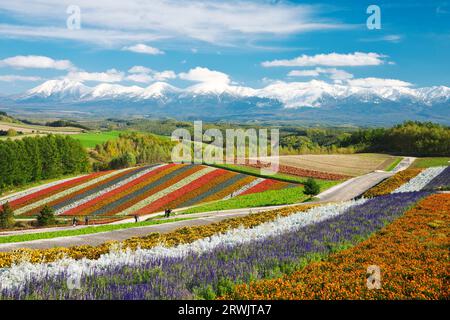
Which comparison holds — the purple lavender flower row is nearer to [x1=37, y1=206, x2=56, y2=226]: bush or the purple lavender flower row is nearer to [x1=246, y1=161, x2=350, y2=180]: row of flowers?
[x1=246, y1=161, x2=350, y2=180]: row of flowers

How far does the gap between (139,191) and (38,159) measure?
1604 inches

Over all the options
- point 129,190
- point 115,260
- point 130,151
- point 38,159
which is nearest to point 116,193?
point 129,190

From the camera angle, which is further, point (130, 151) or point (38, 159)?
point (130, 151)

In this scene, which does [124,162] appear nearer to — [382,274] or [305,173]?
[305,173]

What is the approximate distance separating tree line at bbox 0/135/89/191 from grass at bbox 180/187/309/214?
174ft

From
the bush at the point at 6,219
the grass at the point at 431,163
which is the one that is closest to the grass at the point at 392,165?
the grass at the point at 431,163

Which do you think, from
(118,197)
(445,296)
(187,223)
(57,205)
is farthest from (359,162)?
(445,296)

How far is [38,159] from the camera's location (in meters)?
89.1

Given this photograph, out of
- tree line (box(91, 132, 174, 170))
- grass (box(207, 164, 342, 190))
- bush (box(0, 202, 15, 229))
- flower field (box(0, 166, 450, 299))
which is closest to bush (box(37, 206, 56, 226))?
bush (box(0, 202, 15, 229))

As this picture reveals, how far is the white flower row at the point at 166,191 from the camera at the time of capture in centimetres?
5325

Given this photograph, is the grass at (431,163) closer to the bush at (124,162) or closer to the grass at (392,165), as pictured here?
the grass at (392,165)

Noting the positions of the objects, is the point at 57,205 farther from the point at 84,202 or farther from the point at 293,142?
the point at 293,142

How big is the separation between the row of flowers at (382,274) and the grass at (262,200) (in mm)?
29563
